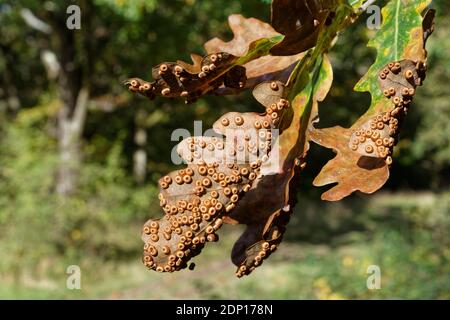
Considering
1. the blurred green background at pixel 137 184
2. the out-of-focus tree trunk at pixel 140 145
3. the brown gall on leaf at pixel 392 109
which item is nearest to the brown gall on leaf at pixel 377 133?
the brown gall on leaf at pixel 392 109

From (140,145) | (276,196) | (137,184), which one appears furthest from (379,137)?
(140,145)

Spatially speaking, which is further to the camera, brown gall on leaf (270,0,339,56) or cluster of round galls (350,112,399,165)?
brown gall on leaf (270,0,339,56)

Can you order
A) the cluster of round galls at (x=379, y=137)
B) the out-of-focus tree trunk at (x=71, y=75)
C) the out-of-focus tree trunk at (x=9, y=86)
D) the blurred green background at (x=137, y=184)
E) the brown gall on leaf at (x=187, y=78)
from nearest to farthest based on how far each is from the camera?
1. the cluster of round galls at (x=379, y=137)
2. the brown gall on leaf at (x=187, y=78)
3. the blurred green background at (x=137, y=184)
4. the out-of-focus tree trunk at (x=71, y=75)
5. the out-of-focus tree trunk at (x=9, y=86)

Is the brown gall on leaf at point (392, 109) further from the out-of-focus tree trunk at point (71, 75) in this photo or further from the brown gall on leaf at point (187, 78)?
the out-of-focus tree trunk at point (71, 75)

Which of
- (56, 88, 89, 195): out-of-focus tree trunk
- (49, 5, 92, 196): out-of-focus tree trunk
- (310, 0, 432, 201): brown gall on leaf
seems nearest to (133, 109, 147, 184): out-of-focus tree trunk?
(49, 5, 92, 196): out-of-focus tree trunk

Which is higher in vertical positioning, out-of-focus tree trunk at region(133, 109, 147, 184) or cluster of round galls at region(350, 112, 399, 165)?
out-of-focus tree trunk at region(133, 109, 147, 184)

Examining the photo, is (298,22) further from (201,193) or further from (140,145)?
(140,145)

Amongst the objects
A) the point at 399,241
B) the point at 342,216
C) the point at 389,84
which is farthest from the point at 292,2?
the point at 342,216

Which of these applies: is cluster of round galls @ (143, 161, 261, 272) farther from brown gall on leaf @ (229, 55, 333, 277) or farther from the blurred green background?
the blurred green background
